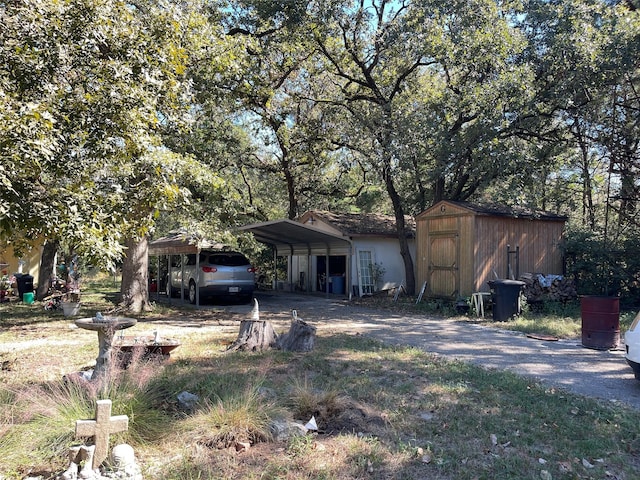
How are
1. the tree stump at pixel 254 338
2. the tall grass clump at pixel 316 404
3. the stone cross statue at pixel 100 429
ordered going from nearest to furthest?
the stone cross statue at pixel 100 429 → the tall grass clump at pixel 316 404 → the tree stump at pixel 254 338

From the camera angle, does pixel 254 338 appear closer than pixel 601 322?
Yes

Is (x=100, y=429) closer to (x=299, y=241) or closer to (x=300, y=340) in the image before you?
(x=300, y=340)

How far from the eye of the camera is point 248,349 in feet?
26.2

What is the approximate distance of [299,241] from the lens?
20922 mm

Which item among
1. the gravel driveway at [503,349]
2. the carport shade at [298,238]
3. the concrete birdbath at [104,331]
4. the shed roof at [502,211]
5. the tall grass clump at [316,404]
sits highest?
the shed roof at [502,211]

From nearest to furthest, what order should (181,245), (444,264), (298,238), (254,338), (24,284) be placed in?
(254,338)
(444,264)
(181,245)
(24,284)
(298,238)

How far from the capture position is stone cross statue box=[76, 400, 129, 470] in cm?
347

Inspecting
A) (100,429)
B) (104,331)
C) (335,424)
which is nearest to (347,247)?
(104,331)

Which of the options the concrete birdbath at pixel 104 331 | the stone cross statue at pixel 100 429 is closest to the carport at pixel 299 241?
the concrete birdbath at pixel 104 331

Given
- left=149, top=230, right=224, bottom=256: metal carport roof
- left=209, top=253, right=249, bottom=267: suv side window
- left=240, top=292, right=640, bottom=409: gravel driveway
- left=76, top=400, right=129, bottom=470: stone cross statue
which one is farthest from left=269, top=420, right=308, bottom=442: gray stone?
left=209, top=253, right=249, bottom=267: suv side window

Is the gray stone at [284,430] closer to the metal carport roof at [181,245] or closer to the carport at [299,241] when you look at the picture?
the metal carport roof at [181,245]

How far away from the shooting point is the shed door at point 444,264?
1438 cm

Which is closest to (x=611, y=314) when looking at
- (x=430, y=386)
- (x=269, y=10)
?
(x=430, y=386)

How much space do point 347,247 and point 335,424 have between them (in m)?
13.8
